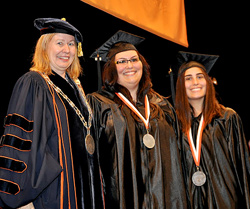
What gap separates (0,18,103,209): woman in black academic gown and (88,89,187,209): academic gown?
275 mm

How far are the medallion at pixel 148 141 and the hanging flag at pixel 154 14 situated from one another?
1360 millimetres

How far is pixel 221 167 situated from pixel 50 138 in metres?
1.77

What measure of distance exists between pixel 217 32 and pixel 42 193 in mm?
4800

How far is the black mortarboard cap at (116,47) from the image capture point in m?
3.45

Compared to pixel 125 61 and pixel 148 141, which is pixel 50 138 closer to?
pixel 148 141

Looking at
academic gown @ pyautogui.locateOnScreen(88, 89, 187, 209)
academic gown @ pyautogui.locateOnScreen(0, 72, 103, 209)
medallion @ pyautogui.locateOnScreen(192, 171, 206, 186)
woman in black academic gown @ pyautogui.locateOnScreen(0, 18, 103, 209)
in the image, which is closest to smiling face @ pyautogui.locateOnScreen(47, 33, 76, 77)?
woman in black academic gown @ pyautogui.locateOnScreen(0, 18, 103, 209)

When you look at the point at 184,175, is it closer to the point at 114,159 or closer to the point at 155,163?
the point at 155,163

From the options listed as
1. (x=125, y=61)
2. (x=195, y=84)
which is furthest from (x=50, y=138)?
(x=195, y=84)

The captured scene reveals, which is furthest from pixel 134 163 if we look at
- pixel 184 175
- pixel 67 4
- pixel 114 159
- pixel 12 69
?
pixel 67 4

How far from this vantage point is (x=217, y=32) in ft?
20.1

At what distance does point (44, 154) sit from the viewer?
7.61 ft

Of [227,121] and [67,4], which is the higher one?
[67,4]

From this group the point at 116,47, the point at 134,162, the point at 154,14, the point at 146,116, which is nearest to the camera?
the point at 134,162

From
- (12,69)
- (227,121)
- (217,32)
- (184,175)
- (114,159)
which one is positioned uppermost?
(217,32)
